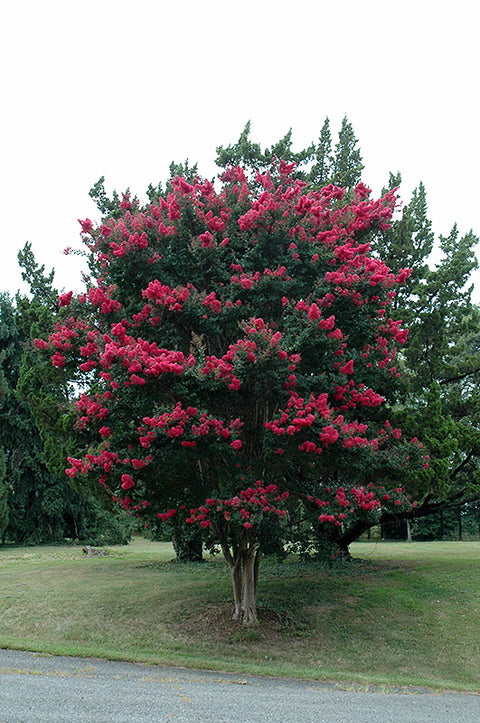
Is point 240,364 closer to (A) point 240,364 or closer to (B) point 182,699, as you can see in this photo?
(A) point 240,364

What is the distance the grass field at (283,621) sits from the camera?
26.9ft

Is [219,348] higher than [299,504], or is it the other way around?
[219,348]

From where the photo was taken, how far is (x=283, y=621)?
9.76m

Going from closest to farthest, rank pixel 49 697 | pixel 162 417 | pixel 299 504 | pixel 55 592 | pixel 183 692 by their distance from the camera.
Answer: pixel 49 697
pixel 183 692
pixel 162 417
pixel 299 504
pixel 55 592

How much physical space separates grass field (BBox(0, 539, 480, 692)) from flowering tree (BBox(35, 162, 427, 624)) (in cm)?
115

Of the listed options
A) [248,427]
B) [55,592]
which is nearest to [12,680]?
[248,427]

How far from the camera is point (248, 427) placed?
925 cm

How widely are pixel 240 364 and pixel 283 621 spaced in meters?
5.19

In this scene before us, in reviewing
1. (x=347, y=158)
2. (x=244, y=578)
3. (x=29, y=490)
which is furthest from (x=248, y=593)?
(x=29, y=490)

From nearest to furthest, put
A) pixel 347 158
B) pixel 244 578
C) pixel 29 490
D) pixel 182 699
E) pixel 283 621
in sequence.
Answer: pixel 182 699 → pixel 244 578 → pixel 283 621 → pixel 347 158 → pixel 29 490

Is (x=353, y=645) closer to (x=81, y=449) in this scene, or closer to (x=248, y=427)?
(x=248, y=427)

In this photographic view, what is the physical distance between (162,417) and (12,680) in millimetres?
3410

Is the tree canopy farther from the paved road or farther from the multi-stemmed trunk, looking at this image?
the paved road

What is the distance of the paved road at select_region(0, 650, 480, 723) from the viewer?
4.86 m
